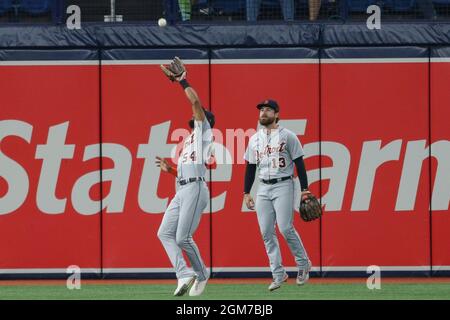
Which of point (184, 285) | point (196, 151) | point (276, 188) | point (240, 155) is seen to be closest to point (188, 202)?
point (196, 151)

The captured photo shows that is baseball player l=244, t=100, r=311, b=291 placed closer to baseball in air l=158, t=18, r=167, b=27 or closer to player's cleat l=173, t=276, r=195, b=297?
player's cleat l=173, t=276, r=195, b=297

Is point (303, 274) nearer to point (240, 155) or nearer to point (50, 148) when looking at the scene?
point (240, 155)

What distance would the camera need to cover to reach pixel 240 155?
1741 cm

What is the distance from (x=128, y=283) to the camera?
1697 centimetres

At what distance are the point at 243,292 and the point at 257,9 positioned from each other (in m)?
4.22

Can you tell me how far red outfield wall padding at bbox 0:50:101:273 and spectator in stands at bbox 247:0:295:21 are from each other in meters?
2.18

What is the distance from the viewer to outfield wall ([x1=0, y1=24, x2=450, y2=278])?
56.9 feet

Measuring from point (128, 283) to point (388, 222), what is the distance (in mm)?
3518

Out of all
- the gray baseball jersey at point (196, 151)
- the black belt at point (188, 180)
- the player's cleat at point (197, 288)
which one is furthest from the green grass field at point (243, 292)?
the gray baseball jersey at point (196, 151)

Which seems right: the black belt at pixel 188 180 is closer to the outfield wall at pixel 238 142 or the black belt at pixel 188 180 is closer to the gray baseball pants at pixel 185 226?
the gray baseball pants at pixel 185 226

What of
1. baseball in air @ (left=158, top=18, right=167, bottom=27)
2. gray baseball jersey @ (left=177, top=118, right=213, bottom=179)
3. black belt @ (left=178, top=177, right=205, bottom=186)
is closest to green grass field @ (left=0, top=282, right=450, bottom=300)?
black belt @ (left=178, top=177, right=205, bottom=186)
